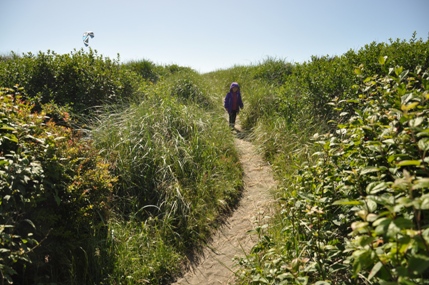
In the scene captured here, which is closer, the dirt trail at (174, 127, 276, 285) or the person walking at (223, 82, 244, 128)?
the dirt trail at (174, 127, 276, 285)

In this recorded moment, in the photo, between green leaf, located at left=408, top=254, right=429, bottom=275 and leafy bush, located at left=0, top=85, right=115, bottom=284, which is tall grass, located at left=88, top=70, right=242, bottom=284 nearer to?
leafy bush, located at left=0, top=85, right=115, bottom=284

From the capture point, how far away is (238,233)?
4.04m

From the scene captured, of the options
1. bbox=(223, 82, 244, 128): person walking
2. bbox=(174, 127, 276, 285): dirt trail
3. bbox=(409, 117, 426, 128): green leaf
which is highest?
bbox=(223, 82, 244, 128): person walking

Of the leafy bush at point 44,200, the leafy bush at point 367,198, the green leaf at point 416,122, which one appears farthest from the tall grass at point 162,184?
the green leaf at point 416,122

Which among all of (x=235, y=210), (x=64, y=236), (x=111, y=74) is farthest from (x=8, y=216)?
(x=111, y=74)

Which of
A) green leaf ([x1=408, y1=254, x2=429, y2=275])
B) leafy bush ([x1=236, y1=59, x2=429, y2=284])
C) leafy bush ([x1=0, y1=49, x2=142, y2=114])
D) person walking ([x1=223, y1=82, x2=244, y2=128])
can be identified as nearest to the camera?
green leaf ([x1=408, y1=254, x2=429, y2=275])

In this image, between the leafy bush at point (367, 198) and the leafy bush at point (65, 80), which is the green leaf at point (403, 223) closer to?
the leafy bush at point (367, 198)

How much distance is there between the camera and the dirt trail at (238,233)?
334 centimetres

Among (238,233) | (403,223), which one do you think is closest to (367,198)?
(403,223)

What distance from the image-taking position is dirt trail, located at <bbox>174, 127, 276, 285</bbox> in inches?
131

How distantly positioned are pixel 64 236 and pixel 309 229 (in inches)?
95.7

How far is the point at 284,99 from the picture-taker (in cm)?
691

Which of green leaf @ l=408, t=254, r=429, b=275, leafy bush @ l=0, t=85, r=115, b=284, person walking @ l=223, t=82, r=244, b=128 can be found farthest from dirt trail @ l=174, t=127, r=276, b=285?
person walking @ l=223, t=82, r=244, b=128

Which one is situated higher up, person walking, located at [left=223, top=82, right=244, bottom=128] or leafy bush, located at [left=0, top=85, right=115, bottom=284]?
person walking, located at [left=223, top=82, right=244, bottom=128]
